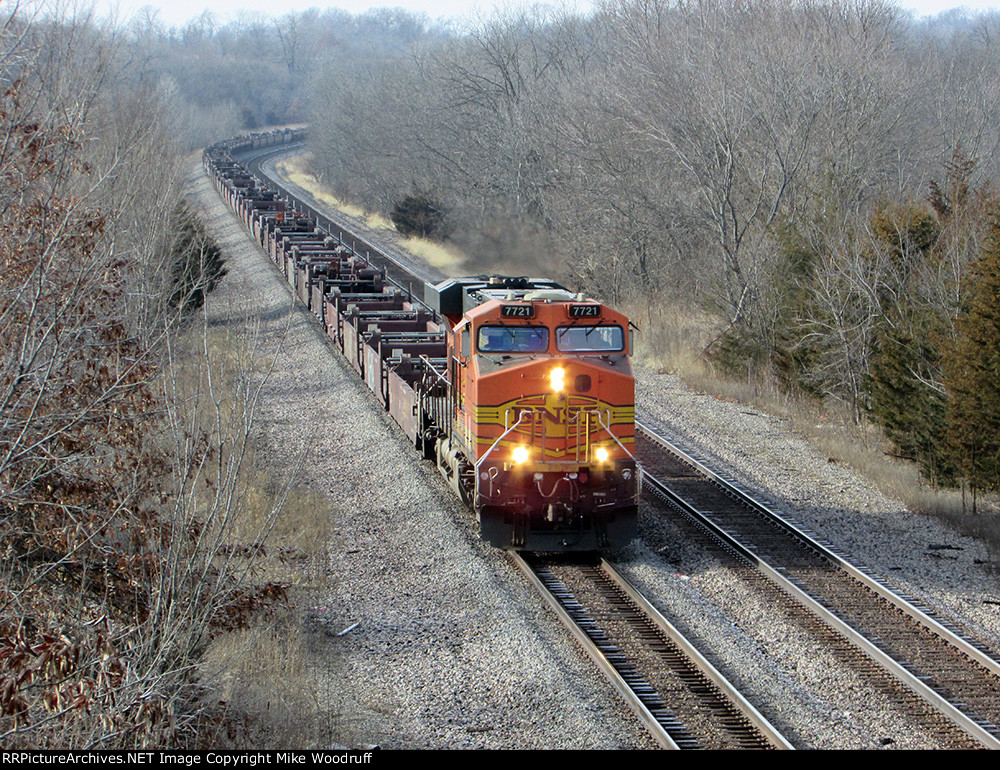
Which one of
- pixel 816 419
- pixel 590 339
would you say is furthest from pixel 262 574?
pixel 816 419

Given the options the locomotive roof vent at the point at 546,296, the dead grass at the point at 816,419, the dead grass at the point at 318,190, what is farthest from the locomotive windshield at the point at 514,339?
the dead grass at the point at 318,190

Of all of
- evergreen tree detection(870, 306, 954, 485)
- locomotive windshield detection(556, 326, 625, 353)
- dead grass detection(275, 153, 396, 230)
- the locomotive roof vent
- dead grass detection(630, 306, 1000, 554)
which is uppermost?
dead grass detection(275, 153, 396, 230)

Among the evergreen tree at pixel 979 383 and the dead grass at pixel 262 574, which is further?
the evergreen tree at pixel 979 383

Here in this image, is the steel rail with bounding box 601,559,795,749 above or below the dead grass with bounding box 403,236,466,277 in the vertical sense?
below

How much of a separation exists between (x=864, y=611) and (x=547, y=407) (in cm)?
451

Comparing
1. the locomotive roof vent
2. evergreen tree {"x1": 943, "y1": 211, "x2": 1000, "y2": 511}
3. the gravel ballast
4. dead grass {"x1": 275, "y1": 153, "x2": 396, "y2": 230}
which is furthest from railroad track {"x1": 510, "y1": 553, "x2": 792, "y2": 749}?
dead grass {"x1": 275, "y1": 153, "x2": 396, "y2": 230}

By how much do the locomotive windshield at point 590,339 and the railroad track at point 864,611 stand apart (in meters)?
3.37

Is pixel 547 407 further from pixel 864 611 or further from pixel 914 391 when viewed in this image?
pixel 914 391

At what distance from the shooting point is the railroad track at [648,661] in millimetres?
9086

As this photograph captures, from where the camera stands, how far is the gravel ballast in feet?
30.8

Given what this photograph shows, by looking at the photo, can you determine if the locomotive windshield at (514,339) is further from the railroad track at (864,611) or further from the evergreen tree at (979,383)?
the evergreen tree at (979,383)

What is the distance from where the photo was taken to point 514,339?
13.2m

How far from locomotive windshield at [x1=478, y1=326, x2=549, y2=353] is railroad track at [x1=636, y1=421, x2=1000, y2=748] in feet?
13.1

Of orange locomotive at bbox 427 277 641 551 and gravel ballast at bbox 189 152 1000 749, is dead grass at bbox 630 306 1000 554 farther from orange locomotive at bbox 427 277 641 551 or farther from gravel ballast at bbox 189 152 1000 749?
orange locomotive at bbox 427 277 641 551
